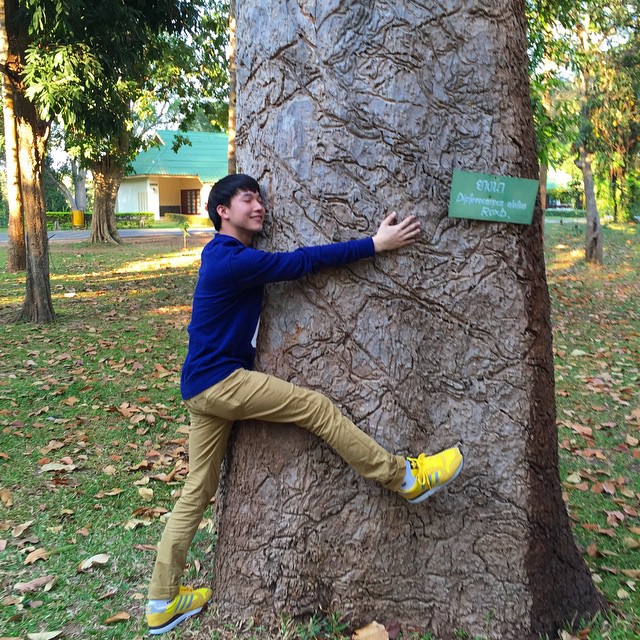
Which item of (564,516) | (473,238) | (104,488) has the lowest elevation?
(104,488)

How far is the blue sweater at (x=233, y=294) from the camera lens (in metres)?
2.99

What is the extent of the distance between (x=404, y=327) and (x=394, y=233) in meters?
0.43

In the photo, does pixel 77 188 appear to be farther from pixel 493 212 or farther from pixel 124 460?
pixel 493 212

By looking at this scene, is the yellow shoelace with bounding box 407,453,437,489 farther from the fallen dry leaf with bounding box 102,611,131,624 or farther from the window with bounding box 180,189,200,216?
the window with bounding box 180,189,200,216

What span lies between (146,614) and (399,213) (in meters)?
2.31

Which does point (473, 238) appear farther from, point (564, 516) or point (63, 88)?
point (63, 88)

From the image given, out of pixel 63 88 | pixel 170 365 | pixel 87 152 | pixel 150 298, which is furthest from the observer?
pixel 87 152

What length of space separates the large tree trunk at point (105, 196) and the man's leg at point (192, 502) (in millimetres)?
22488

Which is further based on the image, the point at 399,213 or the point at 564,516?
the point at 564,516

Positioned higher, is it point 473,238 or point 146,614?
point 473,238

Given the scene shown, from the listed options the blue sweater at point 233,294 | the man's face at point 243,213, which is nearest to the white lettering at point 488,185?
the blue sweater at point 233,294

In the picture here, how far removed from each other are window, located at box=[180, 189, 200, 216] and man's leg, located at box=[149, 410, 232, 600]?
42722 mm

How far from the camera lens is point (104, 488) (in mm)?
5094

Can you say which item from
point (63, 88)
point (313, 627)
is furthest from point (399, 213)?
point (63, 88)
